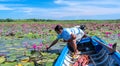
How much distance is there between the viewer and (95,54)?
9.20 meters

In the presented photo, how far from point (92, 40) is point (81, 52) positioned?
33.1 inches

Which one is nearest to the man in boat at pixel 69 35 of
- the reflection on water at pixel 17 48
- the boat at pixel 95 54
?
the boat at pixel 95 54

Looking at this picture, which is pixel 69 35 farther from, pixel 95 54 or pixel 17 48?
pixel 17 48

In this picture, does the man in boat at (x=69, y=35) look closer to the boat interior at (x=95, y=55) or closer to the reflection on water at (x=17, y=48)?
the boat interior at (x=95, y=55)

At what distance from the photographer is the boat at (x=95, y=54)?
7141mm

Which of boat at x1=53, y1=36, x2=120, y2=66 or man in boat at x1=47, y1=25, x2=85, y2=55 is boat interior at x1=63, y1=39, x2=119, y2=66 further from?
man in boat at x1=47, y1=25, x2=85, y2=55

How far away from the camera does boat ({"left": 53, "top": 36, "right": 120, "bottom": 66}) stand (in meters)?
7.14

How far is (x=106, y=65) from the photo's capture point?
7.46 metres

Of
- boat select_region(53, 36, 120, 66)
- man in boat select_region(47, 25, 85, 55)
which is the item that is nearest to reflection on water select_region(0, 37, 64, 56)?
boat select_region(53, 36, 120, 66)

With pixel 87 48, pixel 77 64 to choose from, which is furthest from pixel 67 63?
pixel 87 48

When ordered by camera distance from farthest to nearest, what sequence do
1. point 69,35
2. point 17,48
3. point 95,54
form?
1. point 17,48
2. point 95,54
3. point 69,35

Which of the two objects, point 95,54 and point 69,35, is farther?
point 95,54

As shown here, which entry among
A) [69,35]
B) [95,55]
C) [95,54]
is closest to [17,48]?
[69,35]

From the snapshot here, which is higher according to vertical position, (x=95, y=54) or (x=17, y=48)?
(x=95, y=54)
